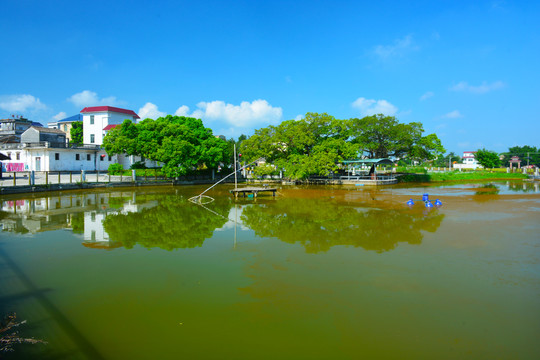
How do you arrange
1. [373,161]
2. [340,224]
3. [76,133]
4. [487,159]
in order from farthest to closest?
[487,159]
[76,133]
[373,161]
[340,224]

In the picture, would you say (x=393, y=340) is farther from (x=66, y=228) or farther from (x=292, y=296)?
(x=66, y=228)

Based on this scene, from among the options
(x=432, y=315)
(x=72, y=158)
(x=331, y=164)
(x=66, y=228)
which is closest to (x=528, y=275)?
(x=432, y=315)

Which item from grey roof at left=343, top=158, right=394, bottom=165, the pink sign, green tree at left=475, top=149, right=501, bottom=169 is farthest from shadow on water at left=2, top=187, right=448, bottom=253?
green tree at left=475, top=149, right=501, bottom=169

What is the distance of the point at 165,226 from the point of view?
1375 cm

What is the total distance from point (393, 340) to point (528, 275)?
187 inches

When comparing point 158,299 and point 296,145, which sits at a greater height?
point 296,145

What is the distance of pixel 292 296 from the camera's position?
655cm

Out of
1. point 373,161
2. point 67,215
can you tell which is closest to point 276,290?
point 67,215

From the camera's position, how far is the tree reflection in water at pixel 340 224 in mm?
10914

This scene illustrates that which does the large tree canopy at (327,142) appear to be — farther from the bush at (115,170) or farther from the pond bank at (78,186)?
the bush at (115,170)

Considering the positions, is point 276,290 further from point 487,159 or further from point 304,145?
point 487,159

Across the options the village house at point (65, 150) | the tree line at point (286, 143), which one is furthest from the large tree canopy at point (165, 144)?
the village house at point (65, 150)

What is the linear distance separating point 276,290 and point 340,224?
298 inches

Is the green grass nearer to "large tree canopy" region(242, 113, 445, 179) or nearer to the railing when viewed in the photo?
"large tree canopy" region(242, 113, 445, 179)
